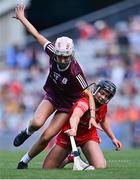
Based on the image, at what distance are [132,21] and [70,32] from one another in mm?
1670

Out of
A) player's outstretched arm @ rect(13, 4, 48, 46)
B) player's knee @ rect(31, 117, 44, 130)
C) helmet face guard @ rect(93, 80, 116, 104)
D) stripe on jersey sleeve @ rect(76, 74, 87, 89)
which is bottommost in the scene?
player's knee @ rect(31, 117, 44, 130)

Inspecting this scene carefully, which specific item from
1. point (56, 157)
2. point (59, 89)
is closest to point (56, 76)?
point (59, 89)

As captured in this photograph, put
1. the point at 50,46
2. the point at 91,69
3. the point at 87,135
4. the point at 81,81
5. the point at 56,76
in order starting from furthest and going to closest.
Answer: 1. the point at 91,69
2. the point at 87,135
3. the point at 50,46
4. the point at 56,76
5. the point at 81,81

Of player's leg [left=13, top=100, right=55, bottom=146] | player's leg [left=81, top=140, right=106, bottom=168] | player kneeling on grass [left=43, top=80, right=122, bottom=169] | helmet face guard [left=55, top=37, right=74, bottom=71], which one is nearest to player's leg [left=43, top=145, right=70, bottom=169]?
player kneeling on grass [left=43, top=80, right=122, bottom=169]

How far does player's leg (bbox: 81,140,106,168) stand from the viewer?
12.2 m

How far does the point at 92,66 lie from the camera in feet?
77.1

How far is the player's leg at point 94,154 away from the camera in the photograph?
12234 millimetres

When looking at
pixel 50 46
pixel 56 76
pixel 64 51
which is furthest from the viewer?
pixel 50 46

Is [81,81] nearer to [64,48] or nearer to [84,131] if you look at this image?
[64,48]

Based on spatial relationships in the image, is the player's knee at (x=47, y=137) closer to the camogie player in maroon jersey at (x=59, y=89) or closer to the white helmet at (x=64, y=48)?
the camogie player in maroon jersey at (x=59, y=89)

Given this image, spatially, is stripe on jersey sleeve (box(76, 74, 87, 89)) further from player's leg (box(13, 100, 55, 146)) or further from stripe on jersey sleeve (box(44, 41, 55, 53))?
player's leg (box(13, 100, 55, 146))

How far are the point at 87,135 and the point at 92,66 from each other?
11.1 m

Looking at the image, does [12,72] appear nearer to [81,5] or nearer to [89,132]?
[81,5]

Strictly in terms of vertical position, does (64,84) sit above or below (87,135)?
above
